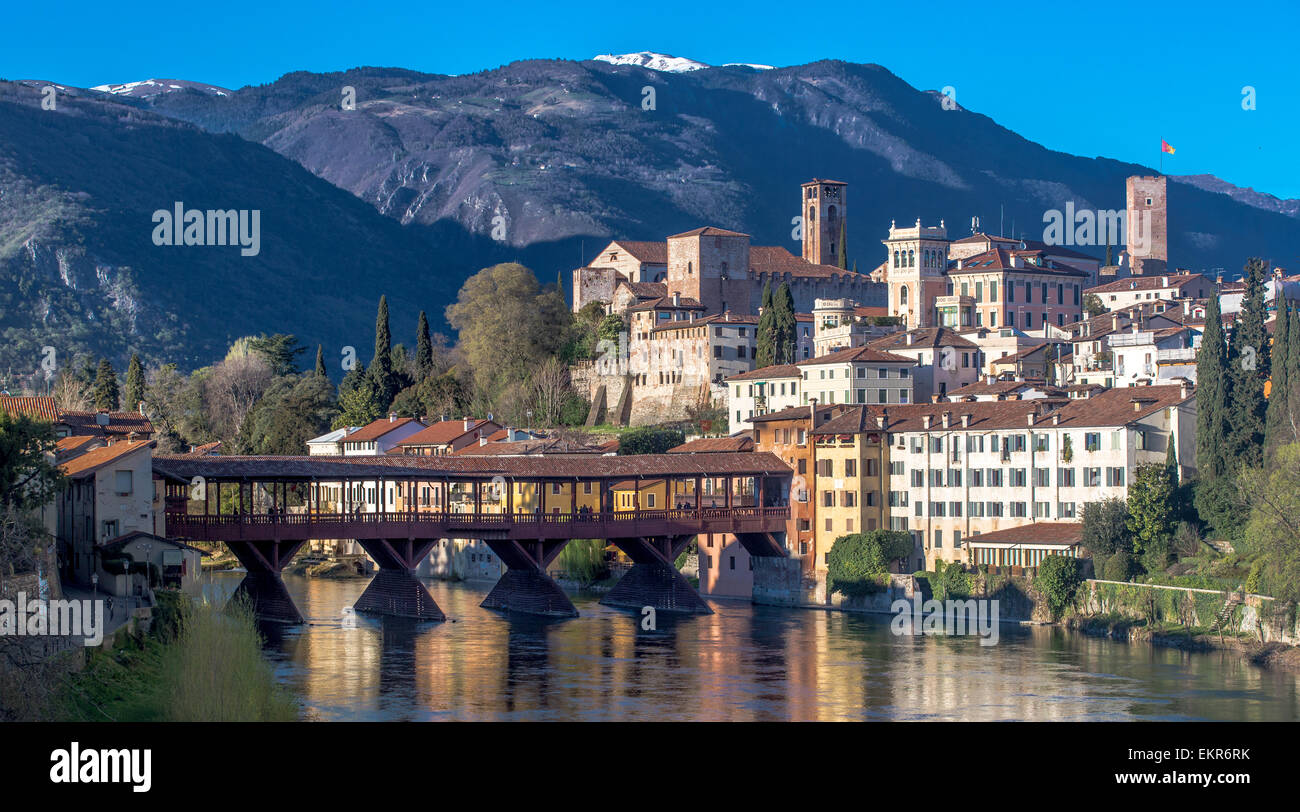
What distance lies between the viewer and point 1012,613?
233 feet

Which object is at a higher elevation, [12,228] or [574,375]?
[12,228]

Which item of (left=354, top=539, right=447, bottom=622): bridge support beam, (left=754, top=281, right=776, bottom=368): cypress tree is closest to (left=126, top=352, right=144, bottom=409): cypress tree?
(left=754, top=281, right=776, bottom=368): cypress tree

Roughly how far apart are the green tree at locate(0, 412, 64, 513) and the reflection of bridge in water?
1853cm

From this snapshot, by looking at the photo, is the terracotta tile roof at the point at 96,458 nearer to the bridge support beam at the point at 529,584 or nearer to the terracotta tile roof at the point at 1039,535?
the bridge support beam at the point at 529,584

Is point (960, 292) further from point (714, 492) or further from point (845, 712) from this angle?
point (845, 712)

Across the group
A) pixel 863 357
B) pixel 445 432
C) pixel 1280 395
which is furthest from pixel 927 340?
pixel 1280 395

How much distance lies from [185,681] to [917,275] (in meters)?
92.2

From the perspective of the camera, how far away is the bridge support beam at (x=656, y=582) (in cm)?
7900

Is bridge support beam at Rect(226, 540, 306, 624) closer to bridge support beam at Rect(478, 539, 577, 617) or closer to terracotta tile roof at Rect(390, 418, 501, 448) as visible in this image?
bridge support beam at Rect(478, 539, 577, 617)

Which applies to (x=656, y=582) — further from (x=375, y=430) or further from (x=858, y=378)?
(x=375, y=430)

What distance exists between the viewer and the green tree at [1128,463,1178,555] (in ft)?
224

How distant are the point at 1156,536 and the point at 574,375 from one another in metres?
62.0
